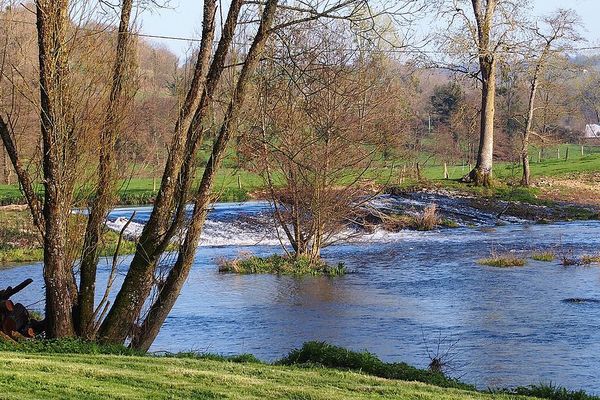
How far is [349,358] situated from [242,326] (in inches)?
203

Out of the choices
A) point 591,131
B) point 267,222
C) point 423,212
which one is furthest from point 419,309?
point 591,131

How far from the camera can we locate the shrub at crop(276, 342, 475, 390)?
11.2m

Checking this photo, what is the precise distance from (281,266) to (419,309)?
23.4 feet

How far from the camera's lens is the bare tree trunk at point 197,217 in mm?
12742

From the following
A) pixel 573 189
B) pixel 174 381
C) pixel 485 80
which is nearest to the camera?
pixel 174 381

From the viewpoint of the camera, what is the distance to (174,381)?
870 cm

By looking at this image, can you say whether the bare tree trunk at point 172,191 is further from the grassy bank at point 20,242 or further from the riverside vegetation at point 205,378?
the grassy bank at point 20,242

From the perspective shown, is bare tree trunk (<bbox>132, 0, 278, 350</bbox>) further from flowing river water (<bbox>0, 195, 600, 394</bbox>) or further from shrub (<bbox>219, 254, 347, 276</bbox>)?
shrub (<bbox>219, 254, 347, 276</bbox>)

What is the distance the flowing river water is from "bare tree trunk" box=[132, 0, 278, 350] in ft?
6.29

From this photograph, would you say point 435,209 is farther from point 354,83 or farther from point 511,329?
point 511,329

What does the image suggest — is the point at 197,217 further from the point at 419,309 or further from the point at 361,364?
the point at 419,309

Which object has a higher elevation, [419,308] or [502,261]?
[502,261]

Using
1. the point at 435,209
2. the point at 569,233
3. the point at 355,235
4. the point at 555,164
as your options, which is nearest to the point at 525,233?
the point at 569,233

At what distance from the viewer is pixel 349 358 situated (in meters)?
12.2
